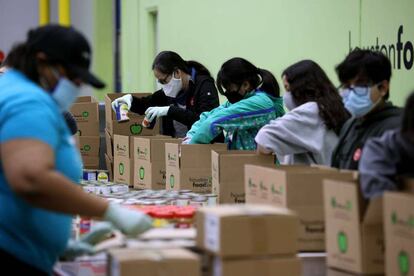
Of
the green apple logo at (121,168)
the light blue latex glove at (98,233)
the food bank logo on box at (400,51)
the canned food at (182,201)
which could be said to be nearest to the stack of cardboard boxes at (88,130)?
the green apple logo at (121,168)

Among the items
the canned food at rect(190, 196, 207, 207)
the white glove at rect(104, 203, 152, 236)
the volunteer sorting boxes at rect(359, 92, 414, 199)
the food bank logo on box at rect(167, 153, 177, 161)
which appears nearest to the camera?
the white glove at rect(104, 203, 152, 236)

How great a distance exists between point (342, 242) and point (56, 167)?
93 centimetres

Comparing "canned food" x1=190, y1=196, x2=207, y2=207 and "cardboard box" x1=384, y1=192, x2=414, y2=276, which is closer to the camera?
"cardboard box" x1=384, y1=192, x2=414, y2=276

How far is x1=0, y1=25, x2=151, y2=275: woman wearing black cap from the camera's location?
232cm

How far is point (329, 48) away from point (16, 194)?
392cm

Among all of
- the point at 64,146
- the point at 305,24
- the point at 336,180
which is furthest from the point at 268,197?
the point at 305,24

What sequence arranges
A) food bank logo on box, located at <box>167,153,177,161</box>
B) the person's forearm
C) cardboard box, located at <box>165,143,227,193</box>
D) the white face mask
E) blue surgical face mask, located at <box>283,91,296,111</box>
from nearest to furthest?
the person's forearm < blue surgical face mask, located at <box>283,91,296,111</box> < cardboard box, located at <box>165,143,227,193</box> < food bank logo on box, located at <box>167,153,177,161</box> < the white face mask

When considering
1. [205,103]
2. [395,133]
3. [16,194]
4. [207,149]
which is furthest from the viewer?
[205,103]

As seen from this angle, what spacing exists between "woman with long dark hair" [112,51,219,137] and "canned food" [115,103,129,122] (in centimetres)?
17

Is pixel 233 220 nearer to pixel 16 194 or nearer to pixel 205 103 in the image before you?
pixel 16 194

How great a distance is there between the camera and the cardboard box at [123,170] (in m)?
5.75

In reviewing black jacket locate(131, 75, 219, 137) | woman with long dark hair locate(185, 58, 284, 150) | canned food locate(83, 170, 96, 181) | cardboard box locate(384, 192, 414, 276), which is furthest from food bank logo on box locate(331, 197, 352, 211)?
canned food locate(83, 170, 96, 181)

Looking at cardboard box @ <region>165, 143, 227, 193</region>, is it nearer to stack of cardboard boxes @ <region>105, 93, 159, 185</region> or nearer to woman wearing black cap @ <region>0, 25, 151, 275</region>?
stack of cardboard boxes @ <region>105, 93, 159, 185</region>

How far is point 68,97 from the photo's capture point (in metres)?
2.56
